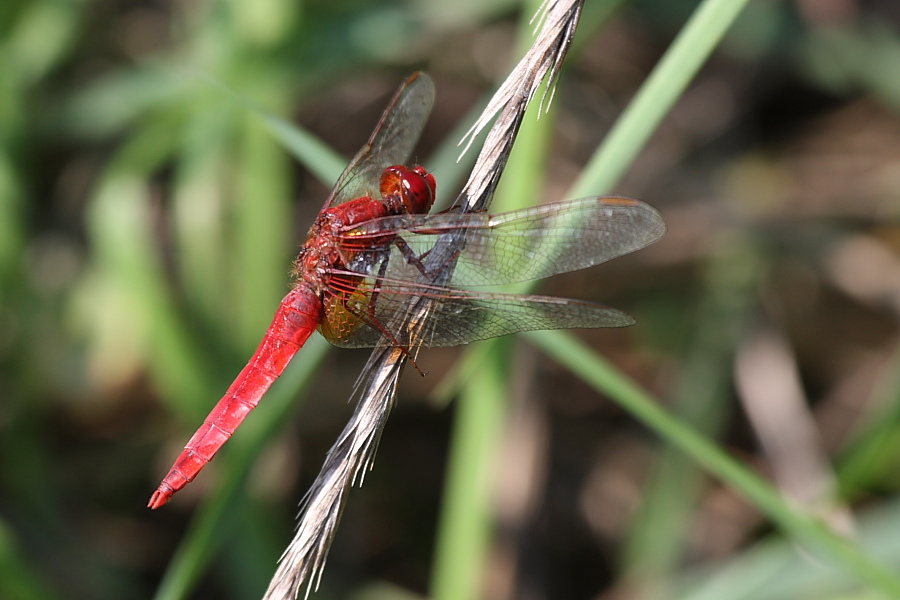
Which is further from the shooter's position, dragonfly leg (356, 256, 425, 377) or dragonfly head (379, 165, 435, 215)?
dragonfly head (379, 165, 435, 215)

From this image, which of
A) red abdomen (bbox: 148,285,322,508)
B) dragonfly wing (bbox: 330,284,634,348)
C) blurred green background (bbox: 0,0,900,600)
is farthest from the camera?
blurred green background (bbox: 0,0,900,600)

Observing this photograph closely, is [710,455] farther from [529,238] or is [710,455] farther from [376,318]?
[376,318]

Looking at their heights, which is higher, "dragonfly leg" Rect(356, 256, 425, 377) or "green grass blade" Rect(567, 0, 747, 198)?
"green grass blade" Rect(567, 0, 747, 198)

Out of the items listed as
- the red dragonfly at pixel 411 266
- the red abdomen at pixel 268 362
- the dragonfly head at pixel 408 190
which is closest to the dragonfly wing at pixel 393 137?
the red dragonfly at pixel 411 266

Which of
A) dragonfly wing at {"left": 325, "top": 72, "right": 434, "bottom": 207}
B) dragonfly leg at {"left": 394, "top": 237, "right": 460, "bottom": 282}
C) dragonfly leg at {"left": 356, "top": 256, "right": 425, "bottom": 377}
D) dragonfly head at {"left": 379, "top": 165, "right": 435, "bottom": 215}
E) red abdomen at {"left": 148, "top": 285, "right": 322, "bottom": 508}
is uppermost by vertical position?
dragonfly wing at {"left": 325, "top": 72, "right": 434, "bottom": 207}

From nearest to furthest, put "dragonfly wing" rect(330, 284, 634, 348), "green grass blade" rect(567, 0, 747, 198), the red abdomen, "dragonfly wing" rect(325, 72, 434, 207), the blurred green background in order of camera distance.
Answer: "green grass blade" rect(567, 0, 747, 198) < "dragonfly wing" rect(330, 284, 634, 348) < the red abdomen < "dragonfly wing" rect(325, 72, 434, 207) < the blurred green background

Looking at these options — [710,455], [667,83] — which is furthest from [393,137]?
[710,455]

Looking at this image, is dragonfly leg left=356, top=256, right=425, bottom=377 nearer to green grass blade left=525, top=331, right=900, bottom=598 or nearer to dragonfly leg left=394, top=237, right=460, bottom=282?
dragonfly leg left=394, top=237, right=460, bottom=282

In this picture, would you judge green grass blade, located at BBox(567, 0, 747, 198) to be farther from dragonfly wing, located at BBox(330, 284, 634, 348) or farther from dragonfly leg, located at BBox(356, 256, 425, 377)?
dragonfly leg, located at BBox(356, 256, 425, 377)

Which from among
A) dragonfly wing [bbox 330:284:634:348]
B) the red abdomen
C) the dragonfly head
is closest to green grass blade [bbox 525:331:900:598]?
dragonfly wing [bbox 330:284:634:348]
